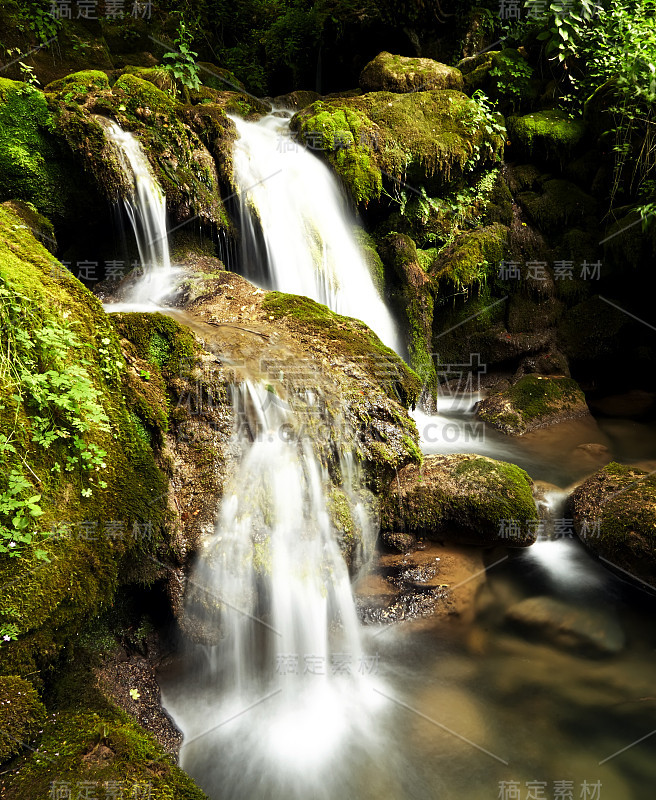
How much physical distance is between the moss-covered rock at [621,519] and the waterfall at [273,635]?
2636 mm

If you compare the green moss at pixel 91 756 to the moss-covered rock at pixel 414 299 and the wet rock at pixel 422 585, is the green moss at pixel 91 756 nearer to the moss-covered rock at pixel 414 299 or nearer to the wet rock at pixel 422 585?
the wet rock at pixel 422 585

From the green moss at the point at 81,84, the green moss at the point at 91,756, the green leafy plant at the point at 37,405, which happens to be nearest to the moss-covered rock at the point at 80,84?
the green moss at the point at 81,84

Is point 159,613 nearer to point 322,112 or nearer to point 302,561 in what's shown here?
point 302,561

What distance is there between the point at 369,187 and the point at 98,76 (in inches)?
152

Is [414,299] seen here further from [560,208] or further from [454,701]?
[454,701]

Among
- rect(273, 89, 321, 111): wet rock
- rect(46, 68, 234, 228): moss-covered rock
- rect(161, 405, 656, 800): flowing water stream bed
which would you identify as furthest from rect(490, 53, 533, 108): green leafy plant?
rect(161, 405, 656, 800): flowing water stream bed

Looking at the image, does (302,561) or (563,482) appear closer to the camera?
(302,561)

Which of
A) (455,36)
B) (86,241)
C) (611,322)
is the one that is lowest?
(611,322)

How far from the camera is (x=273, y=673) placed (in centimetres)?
373

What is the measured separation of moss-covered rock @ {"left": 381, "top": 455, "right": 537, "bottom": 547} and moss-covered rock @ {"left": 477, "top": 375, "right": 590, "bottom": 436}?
265 cm

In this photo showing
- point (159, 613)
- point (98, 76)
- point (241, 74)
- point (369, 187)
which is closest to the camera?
point (159, 613)

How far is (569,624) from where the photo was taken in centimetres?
445

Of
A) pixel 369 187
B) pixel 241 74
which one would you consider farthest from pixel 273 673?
pixel 241 74

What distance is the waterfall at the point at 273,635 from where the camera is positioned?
3.31 m
